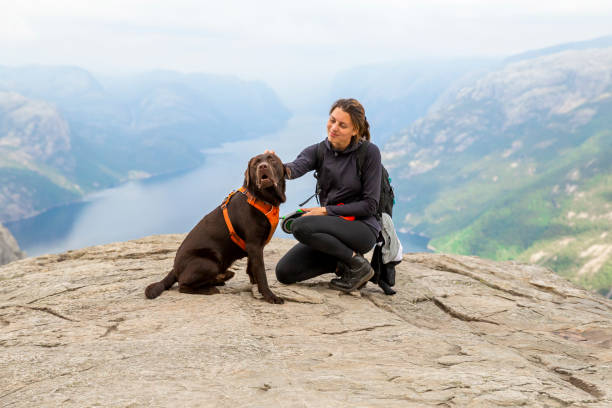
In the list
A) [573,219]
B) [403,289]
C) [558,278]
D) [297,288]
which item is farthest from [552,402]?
[573,219]

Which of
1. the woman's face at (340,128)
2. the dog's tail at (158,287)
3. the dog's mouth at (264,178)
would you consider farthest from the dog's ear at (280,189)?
the dog's tail at (158,287)

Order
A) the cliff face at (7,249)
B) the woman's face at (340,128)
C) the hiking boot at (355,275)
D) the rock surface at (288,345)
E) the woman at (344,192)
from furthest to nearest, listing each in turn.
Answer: the cliff face at (7,249) < the hiking boot at (355,275) < the woman at (344,192) < the woman's face at (340,128) < the rock surface at (288,345)

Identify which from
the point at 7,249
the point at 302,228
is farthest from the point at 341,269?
the point at 7,249

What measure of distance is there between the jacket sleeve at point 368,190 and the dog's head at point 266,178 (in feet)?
3.34

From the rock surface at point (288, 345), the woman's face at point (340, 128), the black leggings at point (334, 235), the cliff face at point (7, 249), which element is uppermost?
the woman's face at point (340, 128)

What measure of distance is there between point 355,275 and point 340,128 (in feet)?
8.09

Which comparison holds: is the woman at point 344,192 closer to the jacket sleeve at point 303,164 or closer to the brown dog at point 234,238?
the jacket sleeve at point 303,164

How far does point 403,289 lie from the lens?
28.4 ft

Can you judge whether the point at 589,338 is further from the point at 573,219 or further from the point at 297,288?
the point at 573,219

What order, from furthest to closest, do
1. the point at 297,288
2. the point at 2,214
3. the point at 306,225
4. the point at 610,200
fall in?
the point at 2,214 → the point at 610,200 → the point at 297,288 → the point at 306,225

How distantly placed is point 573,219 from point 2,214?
241m

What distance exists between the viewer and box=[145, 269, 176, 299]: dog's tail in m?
6.74

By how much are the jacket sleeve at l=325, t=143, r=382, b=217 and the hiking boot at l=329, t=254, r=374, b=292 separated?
0.79 meters

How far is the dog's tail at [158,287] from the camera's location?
6.74 m
